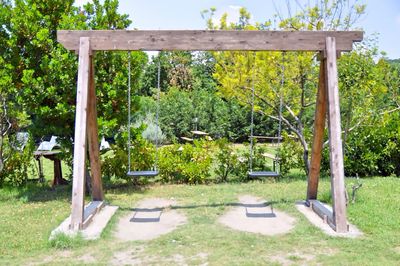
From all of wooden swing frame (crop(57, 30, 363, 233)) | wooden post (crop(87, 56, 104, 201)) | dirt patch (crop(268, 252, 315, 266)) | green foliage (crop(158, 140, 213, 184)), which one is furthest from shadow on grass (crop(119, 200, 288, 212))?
dirt patch (crop(268, 252, 315, 266))

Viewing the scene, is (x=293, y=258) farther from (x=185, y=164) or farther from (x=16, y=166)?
(x=16, y=166)

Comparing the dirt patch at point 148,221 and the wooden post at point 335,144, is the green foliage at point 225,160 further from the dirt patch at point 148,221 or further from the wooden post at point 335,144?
the wooden post at point 335,144

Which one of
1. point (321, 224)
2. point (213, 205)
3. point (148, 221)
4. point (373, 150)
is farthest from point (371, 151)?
point (148, 221)

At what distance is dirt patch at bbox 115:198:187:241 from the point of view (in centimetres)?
588

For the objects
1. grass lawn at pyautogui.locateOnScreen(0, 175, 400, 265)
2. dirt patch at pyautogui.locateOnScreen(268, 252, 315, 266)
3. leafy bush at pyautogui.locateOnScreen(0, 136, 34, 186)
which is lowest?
dirt patch at pyautogui.locateOnScreen(268, 252, 315, 266)

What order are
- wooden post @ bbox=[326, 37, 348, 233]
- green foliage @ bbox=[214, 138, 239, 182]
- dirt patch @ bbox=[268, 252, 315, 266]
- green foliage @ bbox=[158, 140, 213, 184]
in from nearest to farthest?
1. dirt patch @ bbox=[268, 252, 315, 266]
2. wooden post @ bbox=[326, 37, 348, 233]
3. green foliage @ bbox=[158, 140, 213, 184]
4. green foliage @ bbox=[214, 138, 239, 182]

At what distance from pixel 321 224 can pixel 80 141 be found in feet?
11.3

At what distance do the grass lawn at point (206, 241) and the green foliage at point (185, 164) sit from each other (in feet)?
5.45

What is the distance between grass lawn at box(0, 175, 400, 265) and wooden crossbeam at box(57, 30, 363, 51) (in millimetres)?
2500

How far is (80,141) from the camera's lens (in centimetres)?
607

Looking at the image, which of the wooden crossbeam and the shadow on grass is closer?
the wooden crossbeam

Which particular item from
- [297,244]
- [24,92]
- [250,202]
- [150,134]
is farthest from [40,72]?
[150,134]

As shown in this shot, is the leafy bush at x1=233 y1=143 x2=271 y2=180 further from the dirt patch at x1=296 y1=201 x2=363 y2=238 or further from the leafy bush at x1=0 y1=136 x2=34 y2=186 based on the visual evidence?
the leafy bush at x1=0 y1=136 x2=34 y2=186

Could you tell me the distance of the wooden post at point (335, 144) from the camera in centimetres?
582
